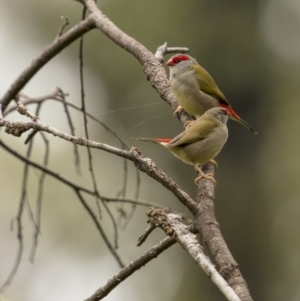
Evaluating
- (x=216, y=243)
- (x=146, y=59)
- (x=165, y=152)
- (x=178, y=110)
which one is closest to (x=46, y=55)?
(x=146, y=59)

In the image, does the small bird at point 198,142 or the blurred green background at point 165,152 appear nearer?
the small bird at point 198,142

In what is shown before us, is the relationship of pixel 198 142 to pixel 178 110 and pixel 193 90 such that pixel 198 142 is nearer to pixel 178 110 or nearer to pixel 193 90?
pixel 178 110

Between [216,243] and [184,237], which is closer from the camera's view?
[184,237]

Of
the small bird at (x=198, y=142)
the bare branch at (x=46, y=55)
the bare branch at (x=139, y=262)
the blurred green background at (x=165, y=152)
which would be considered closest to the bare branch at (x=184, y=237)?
the bare branch at (x=139, y=262)

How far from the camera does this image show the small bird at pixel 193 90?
3734 millimetres

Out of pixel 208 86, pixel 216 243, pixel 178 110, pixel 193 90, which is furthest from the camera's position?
pixel 208 86

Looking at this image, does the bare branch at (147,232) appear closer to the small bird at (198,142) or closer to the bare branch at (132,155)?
the bare branch at (132,155)

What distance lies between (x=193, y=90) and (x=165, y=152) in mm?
6102

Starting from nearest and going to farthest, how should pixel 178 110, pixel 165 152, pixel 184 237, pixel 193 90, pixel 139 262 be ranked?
pixel 184 237
pixel 139 262
pixel 178 110
pixel 193 90
pixel 165 152

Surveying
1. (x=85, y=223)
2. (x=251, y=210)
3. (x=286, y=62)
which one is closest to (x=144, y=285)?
(x=85, y=223)

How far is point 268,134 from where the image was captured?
42.5 feet

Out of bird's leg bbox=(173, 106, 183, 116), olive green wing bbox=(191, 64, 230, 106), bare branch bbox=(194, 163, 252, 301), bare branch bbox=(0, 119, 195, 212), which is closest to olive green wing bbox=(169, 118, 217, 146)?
bird's leg bbox=(173, 106, 183, 116)

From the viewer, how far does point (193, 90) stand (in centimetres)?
405

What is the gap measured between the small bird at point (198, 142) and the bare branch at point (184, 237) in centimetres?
122
